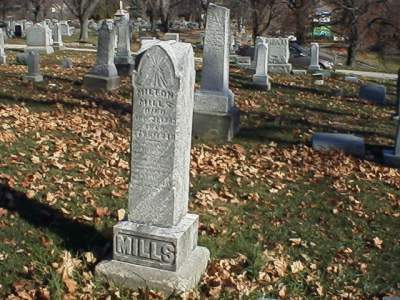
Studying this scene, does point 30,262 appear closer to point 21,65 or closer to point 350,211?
point 350,211

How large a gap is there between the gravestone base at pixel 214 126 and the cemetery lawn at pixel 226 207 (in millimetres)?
264

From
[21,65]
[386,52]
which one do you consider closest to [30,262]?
[21,65]

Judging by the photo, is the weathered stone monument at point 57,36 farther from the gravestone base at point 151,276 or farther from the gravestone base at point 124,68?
the gravestone base at point 151,276

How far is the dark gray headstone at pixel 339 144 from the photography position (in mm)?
8867

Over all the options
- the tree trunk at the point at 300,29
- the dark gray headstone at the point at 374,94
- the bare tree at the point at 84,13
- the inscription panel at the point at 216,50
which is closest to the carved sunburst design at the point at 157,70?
the inscription panel at the point at 216,50

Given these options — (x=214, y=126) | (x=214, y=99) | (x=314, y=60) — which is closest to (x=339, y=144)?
(x=214, y=126)

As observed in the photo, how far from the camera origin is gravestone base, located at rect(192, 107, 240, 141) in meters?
9.32

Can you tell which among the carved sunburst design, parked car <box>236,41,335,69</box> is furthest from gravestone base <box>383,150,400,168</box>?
parked car <box>236,41,335,69</box>

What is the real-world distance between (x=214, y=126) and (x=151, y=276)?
5.37 m

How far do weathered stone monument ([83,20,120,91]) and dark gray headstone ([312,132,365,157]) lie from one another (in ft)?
20.3

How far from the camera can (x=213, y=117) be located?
934 centimetres

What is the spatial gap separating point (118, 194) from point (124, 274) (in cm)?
196

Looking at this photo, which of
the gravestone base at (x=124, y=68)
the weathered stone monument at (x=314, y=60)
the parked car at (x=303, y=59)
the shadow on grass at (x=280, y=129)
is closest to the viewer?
the shadow on grass at (x=280, y=129)

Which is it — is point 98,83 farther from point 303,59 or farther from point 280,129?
point 303,59
